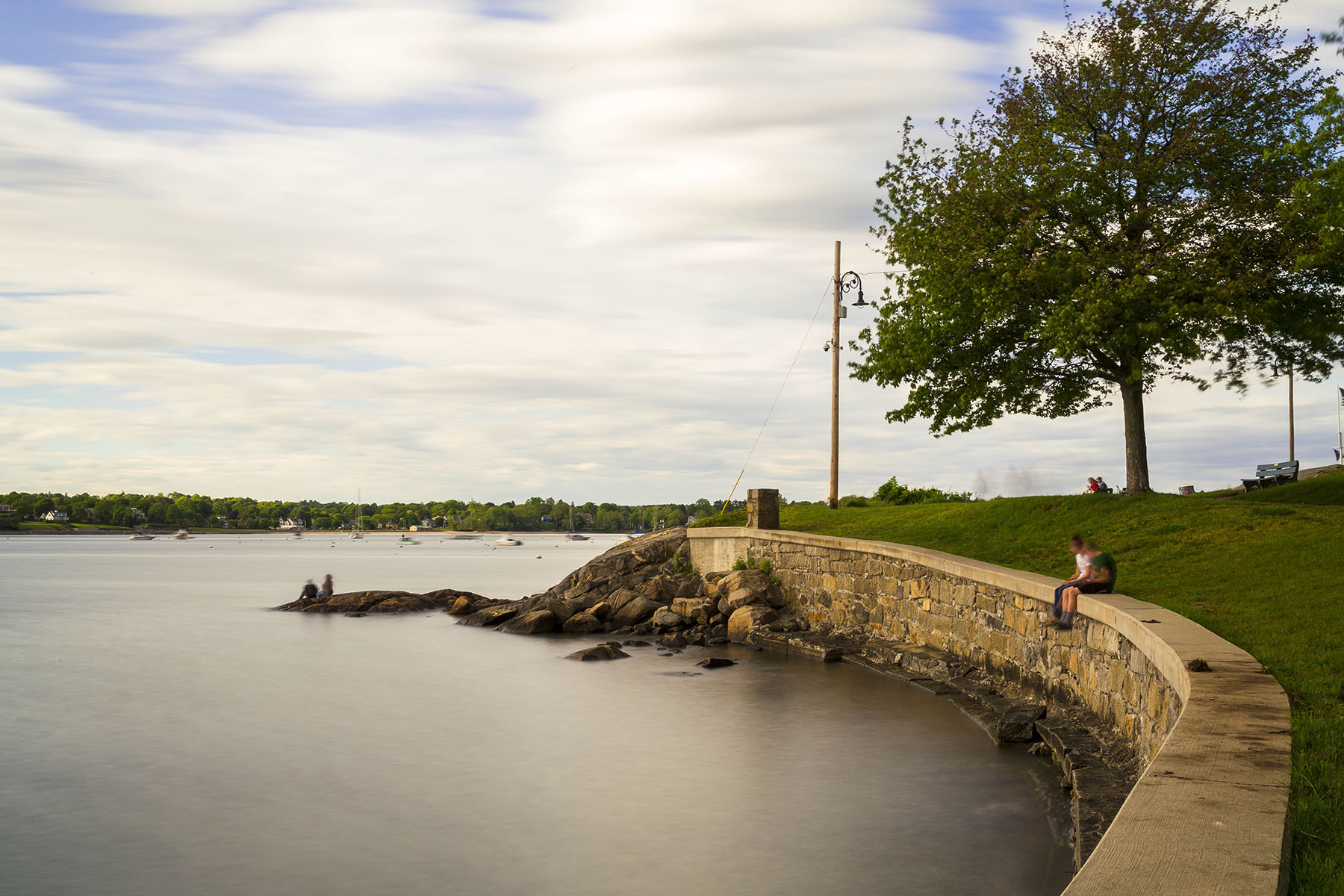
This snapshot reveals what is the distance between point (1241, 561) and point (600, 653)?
13452 millimetres

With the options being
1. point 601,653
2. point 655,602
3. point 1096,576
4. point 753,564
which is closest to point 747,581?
point 753,564

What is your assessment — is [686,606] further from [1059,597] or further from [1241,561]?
[1059,597]

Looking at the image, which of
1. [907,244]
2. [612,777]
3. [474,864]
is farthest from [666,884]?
[907,244]

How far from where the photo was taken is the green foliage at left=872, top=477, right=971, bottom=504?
112ft

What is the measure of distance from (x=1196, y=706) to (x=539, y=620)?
2451 centimetres

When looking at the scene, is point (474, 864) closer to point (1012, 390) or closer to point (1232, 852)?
point (1232, 852)

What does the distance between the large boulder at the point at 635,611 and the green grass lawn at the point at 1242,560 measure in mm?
3593

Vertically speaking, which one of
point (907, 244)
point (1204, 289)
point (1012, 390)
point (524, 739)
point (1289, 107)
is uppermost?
point (1289, 107)

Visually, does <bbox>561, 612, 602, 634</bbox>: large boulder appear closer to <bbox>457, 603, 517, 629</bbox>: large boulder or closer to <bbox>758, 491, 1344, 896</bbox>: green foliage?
<bbox>457, 603, 517, 629</bbox>: large boulder

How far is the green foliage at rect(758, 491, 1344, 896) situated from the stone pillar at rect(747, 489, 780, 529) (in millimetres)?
1003

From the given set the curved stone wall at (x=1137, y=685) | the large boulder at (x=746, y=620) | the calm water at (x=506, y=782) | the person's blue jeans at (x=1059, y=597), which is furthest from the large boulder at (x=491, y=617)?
the person's blue jeans at (x=1059, y=597)

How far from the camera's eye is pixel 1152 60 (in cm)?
2342

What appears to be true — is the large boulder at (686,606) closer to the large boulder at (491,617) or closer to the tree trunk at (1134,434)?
the large boulder at (491,617)

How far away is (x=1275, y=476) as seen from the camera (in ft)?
103
